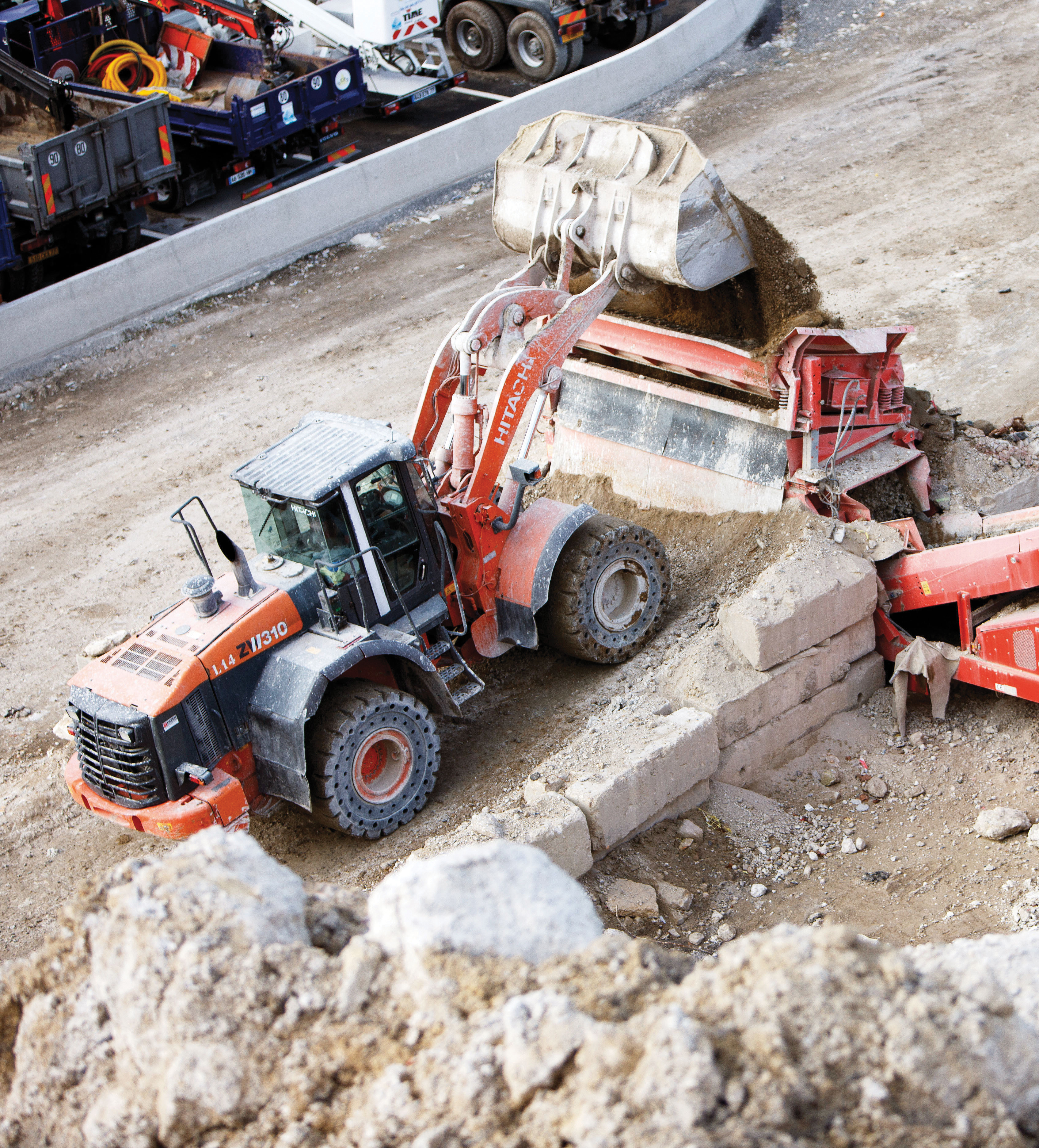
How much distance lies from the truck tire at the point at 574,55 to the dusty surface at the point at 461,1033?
1706 centimetres

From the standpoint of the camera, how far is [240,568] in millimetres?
6543

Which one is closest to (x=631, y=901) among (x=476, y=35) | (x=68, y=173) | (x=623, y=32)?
(x=68, y=173)

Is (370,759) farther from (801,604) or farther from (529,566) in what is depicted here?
(801,604)

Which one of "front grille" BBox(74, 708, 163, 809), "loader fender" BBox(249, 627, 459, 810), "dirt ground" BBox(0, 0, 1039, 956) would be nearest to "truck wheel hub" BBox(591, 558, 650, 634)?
"dirt ground" BBox(0, 0, 1039, 956)

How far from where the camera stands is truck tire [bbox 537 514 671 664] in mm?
7684

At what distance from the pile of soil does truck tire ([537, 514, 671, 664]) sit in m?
1.44

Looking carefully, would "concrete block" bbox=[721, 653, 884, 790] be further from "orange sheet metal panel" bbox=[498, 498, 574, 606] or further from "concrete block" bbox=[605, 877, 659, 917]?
"orange sheet metal panel" bbox=[498, 498, 574, 606]

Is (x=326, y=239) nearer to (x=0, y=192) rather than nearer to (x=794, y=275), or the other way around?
(x=0, y=192)

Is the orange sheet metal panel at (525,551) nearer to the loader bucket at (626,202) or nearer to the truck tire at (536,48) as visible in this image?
the loader bucket at (626,202)

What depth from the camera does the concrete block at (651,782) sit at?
6238 mm

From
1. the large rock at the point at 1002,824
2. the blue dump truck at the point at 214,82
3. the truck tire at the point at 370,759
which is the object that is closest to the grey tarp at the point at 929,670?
the large rock at the point at 1002,824

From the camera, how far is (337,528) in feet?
22.2

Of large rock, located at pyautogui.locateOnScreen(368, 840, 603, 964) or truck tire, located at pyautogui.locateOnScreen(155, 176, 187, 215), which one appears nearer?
large rock, located at pyautogui.locateOnScreen(368, 840, 603, 964)

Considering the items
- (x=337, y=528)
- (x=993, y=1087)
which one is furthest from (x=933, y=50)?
(x=993, y=1087)
